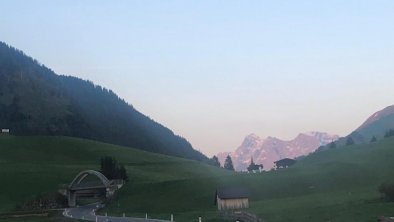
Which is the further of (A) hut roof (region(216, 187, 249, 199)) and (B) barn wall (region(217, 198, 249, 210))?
(A) hut roof (region(216, 187, 249, 199))

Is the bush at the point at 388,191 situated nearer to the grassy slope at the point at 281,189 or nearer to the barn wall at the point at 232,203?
the grassy slope at the point at 281,189

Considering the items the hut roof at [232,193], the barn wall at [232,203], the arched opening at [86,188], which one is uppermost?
the arched opening at [86,188]

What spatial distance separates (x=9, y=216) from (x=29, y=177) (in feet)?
203

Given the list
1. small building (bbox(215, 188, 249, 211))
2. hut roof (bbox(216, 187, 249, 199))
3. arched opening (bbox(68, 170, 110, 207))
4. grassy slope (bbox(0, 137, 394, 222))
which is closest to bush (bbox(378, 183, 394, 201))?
grassy slope (bbox(0, 137, 394, 222))

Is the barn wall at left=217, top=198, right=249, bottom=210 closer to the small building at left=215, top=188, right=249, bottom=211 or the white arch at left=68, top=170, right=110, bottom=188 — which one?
the small building at left=215, top=188, right=249, bottom=211

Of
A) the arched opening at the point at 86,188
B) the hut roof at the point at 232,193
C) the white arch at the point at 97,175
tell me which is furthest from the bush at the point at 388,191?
the white arch at the point at 97,175

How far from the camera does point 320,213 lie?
226 feet

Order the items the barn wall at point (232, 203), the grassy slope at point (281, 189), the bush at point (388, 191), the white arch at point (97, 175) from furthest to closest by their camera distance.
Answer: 1. the white arch at point (97, 175)
2. the barn wall at point (232, 203)
3. the grassy slope at point (281, 189)
4. the bush at point (388, 191)

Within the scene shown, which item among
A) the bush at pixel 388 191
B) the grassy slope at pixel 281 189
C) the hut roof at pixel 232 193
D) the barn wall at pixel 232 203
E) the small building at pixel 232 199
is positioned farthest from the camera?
the hut roof at pixel 232 193

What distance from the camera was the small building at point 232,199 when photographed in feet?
315

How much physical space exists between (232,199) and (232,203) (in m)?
0.76

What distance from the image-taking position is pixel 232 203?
9588 cm

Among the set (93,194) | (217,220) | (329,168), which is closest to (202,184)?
(329,168)

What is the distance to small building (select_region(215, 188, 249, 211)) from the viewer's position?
9606 centimetres
